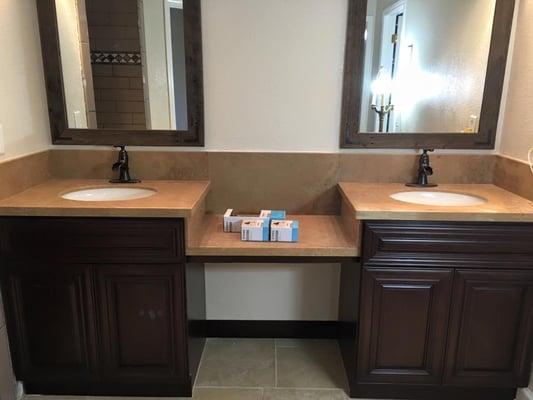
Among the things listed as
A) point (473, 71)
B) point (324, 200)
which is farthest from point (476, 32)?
point (324, 200)

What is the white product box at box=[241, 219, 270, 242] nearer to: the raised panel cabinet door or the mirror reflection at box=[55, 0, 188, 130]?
the raised panel cabinet door

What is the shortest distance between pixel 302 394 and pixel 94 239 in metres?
1.14

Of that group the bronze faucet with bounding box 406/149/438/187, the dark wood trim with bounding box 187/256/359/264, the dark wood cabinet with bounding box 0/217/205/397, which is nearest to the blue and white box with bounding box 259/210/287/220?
the dark wood trim with bounding box 187/256/359/264

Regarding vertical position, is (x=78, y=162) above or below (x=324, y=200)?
above

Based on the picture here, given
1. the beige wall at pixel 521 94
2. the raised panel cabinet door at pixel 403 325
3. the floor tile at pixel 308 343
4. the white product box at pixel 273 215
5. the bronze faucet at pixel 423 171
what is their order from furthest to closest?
the floor tile at pixel 308 343, the bronze faucet at pixel 423 171, the white product box at pixel 273 215, the beige wall at pixel 521 94, the raised panel cabinet door at pixel 403 325

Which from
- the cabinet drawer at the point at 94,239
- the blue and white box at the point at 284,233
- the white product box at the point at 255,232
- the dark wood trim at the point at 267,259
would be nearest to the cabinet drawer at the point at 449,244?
the dark wood trim at the point at 267,259

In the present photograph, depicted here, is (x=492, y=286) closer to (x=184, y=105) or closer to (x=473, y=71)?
(x=473, y=71)

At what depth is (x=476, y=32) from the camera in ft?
6.49

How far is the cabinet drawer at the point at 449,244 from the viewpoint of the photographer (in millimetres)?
1630

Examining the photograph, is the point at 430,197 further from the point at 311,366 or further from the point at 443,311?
the point at 311,366

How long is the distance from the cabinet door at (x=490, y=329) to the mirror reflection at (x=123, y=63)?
4.85 ft

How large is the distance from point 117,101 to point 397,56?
1357 millimetres

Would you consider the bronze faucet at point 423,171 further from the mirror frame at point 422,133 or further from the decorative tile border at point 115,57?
the decorative tile border at point 115,57

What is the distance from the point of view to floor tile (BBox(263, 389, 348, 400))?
188cm
